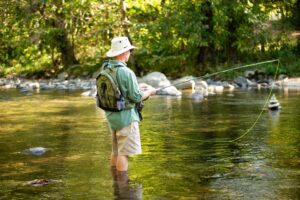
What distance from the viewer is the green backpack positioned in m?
6.16

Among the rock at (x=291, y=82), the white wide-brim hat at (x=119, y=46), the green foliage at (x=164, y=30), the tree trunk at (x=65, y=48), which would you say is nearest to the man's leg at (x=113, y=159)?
the white wide-brim hat at (x=119, y=46)

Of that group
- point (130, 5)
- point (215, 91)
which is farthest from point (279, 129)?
point (130, 5)

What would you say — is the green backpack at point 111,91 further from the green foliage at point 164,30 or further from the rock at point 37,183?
the green foliage at point 164,30

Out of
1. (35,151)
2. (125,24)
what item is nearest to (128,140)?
(35,151)

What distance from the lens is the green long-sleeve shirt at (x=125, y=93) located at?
620 cm

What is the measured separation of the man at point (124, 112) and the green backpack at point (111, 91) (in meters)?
0.04

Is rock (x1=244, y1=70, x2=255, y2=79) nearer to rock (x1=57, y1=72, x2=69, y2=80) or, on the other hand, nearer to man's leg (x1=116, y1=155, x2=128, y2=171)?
rock (x1=57, y1=72, x2=69, y2=80)

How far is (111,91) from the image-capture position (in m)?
6.17

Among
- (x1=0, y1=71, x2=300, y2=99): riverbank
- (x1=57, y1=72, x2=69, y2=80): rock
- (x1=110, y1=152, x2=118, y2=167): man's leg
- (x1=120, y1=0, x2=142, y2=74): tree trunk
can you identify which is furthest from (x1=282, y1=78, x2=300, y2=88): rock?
(x1=110, y1=152, x2=118, y2=167): man's leg

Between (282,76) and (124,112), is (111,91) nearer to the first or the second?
(124,112)

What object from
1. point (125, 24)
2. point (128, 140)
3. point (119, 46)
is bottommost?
point (128, 140)

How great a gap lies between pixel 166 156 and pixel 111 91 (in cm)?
152

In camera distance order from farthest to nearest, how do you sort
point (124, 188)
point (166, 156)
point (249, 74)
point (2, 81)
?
point (2, 81) → point (249, 74) → point (166, 156) → point (124, 188)

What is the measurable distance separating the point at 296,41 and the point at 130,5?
652 centimetres
